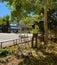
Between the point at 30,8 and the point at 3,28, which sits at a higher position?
the point at 30,8

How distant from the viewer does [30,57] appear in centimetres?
1413

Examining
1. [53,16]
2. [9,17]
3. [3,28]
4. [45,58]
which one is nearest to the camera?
[45,58]

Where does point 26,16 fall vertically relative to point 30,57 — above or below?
above

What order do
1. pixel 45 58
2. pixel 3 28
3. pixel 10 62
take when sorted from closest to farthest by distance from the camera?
pixel 10 62, pixel 45 58, pixel 3 28

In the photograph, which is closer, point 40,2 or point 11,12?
point 40,2

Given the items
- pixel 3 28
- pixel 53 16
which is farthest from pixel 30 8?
pixel 3 28

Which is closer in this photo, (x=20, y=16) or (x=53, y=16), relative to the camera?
(x=20, y=16)

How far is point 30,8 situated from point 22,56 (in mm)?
3500

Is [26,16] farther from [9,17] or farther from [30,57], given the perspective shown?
[30,57]

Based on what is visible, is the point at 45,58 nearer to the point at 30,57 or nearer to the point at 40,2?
the point at 30,57

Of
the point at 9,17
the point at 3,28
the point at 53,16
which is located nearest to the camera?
the point at 9,17

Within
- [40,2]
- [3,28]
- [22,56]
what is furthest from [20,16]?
[3,28]

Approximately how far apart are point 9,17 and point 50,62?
5.81 m

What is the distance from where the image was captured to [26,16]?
1644cm
